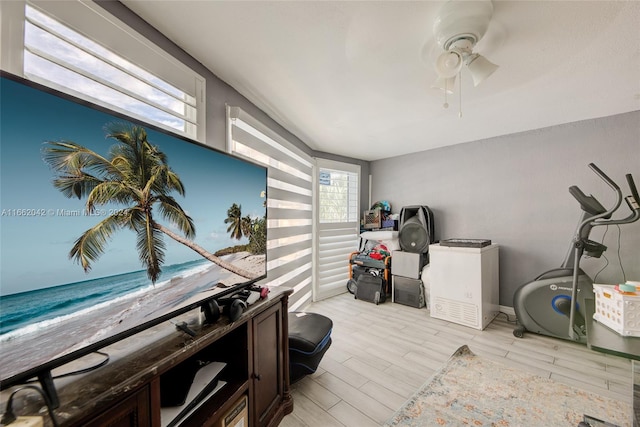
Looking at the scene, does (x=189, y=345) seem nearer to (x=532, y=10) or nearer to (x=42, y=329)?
(x=42, y=329)

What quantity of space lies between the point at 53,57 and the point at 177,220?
74 cm

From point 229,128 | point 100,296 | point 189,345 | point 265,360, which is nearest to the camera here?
point 100,296

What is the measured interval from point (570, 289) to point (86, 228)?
3426mm

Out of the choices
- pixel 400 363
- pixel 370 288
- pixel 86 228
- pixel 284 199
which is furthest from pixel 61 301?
pixel 370 288

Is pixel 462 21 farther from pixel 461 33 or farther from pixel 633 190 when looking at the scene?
pixel 633 190

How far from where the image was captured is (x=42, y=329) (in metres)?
0.65

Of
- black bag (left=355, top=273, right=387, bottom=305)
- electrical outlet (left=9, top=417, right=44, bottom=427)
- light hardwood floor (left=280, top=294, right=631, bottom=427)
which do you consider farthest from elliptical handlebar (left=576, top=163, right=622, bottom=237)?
electrical outlet (left=9, top=417, right=44, bottom=427)

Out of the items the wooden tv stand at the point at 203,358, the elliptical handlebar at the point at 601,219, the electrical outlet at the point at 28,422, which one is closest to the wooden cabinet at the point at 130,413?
the wooden tv stand at the point at 203,358

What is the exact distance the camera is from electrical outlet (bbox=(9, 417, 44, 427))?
0.53 metres

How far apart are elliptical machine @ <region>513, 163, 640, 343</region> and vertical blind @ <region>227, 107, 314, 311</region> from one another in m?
2.36

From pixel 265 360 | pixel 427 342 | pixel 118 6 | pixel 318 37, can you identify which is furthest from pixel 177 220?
pixel 427 342

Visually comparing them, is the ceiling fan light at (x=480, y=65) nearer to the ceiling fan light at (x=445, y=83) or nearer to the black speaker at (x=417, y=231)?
the ceiling fan light at (x=445, y=83)

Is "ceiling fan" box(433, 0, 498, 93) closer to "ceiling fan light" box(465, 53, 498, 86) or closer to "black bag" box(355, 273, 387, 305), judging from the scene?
"ceiling fan light" box(465, 53, 498, 86)

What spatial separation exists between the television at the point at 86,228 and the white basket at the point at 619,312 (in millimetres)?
2225
